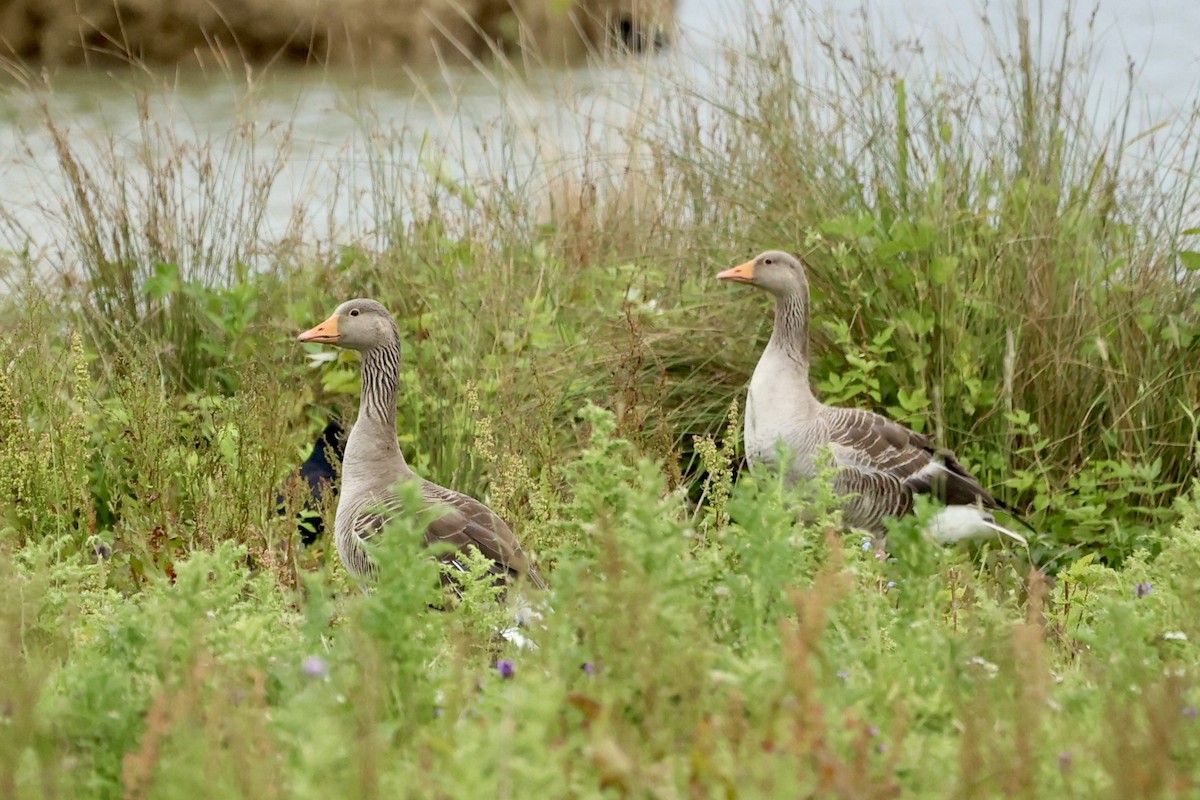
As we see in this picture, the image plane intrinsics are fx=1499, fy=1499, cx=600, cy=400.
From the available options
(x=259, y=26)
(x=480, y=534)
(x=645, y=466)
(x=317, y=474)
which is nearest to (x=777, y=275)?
(x=480, y=534)

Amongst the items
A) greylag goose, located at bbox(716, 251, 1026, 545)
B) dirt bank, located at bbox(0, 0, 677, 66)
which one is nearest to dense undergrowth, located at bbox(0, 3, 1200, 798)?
greylag goose, located at bbox(716, 251, 1026, 545)

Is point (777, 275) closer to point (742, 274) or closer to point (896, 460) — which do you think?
point (742, 274)

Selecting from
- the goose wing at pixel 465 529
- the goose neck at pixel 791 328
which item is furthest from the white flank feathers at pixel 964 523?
the goose wing at pixel 465 529

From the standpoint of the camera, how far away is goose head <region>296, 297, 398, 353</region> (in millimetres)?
5098

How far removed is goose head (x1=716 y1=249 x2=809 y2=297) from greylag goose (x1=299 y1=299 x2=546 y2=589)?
1.33 m

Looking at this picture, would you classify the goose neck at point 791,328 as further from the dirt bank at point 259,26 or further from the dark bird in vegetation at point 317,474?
the dirt bank at point 259,26

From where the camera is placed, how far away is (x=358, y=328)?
5.13 meters

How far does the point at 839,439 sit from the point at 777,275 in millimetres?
656

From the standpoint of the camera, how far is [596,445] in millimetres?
3057

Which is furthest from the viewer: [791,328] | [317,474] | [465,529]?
[317,474]

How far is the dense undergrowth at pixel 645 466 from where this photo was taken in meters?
2.18

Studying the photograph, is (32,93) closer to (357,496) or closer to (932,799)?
(357,496)

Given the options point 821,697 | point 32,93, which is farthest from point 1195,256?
point 32,93

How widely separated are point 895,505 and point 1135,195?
1735 millimetres
